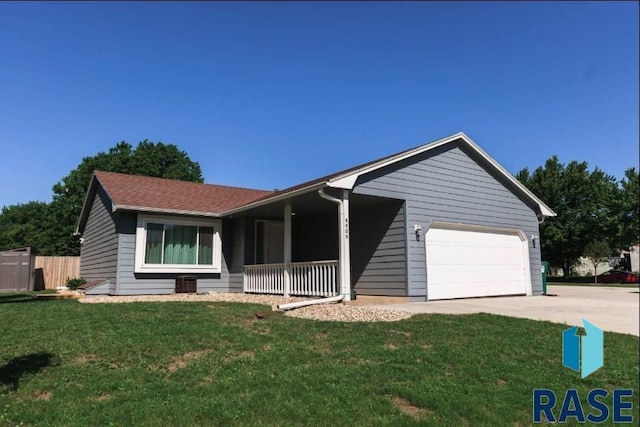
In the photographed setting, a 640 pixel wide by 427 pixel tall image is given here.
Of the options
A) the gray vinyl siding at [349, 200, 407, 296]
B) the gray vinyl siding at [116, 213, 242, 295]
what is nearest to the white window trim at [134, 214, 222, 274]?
the gray vinyl siding at [116, 213, 242, 295]

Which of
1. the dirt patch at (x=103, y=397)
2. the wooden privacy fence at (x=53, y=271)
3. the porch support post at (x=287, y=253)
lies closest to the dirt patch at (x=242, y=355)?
the dirt patch at (x=103, y=397)

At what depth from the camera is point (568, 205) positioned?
38.5 metres

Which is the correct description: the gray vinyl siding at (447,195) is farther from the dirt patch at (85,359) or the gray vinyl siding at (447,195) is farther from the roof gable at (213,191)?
the dirt patch at (85,359)

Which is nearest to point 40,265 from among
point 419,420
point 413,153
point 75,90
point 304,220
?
point 304,220

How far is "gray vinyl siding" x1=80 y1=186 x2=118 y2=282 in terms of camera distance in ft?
48.7

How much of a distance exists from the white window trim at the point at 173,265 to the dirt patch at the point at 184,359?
29.4 feet

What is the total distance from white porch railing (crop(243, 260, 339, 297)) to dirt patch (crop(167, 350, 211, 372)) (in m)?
5.87

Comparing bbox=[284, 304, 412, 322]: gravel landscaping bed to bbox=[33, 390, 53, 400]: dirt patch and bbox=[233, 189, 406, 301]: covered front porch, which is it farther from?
bbox=[33, 390, 53, 400]: dirt patch

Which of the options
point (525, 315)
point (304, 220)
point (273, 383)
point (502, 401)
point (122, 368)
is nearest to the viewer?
point (502, 401)

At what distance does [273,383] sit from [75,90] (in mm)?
6877

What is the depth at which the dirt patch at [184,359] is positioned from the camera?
217 inches

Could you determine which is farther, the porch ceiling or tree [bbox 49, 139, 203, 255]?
tree [bbox 49, 139, 203, 255]

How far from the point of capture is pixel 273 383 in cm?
491

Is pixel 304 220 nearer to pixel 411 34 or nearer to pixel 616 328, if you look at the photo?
pixel 616 328
